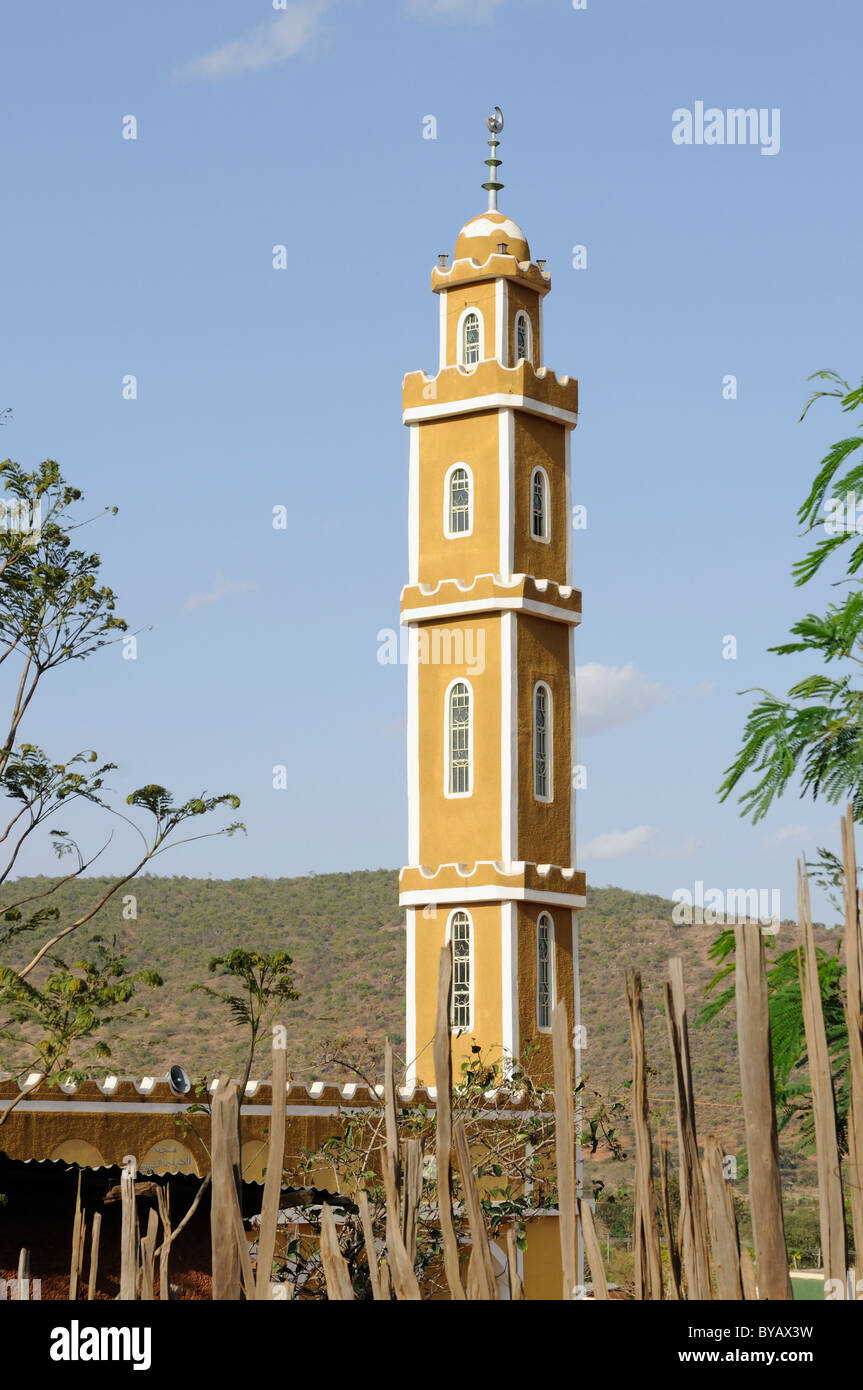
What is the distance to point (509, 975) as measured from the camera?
22266 millimetres

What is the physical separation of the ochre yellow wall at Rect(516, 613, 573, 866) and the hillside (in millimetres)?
13580

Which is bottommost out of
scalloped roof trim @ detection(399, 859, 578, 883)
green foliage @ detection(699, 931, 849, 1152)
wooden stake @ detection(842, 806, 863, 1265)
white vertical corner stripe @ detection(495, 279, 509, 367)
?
wooden stake @ detection(842, 806, 863, 1265)

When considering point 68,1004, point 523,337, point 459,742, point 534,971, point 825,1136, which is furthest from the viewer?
Result: point 523,337

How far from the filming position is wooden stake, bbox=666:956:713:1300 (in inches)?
175

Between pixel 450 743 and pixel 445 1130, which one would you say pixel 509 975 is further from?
pixel 445 1130

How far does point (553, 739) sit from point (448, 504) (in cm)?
345

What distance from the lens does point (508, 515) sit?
23469 mm

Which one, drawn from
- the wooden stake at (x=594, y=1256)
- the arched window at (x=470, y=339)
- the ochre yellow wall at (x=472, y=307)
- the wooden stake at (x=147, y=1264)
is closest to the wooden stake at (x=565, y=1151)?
the wooden stake at (x=594, y=1256)

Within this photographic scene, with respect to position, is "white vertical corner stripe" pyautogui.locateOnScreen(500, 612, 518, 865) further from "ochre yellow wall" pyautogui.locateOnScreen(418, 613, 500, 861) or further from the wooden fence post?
the wooden fence post

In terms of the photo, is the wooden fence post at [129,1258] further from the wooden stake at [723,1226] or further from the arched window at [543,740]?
the arched window at [543,740]

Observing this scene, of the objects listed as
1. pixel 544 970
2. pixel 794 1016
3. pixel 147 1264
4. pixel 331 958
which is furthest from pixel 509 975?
pixel 331 958

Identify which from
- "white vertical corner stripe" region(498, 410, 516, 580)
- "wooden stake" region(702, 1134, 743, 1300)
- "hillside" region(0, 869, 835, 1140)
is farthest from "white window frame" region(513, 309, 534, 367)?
"wooden stake" region(702, 1134, 743, 1300)
